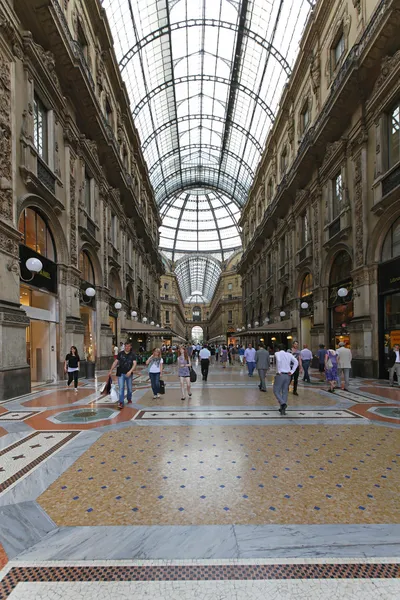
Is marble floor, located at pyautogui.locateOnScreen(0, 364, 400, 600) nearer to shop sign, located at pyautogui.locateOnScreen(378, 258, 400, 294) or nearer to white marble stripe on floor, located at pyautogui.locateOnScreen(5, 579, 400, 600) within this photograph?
white marble stripe on floor, located at pyautogui.locateOnScreen(5, 579, 400, 600)

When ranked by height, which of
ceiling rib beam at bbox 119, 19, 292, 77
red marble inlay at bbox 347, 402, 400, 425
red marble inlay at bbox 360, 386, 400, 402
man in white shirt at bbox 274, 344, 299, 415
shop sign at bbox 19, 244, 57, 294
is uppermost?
ceiling rib beam at bbox 119, 19, 292, 77

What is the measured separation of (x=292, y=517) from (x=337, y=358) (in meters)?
8.25

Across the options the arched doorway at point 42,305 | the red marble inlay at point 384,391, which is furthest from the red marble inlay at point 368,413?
the arched doorway at point 42,305

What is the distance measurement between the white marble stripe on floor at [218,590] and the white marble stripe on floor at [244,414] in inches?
183

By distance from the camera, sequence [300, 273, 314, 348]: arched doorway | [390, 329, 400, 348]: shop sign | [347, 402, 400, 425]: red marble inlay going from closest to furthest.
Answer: [347, 402, 400, 425]: red marble inlay
[390, 329, 400, 348]: shop sign
[300, 273, 314, 348]: arched doorway

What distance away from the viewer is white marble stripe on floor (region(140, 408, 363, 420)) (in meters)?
6.86

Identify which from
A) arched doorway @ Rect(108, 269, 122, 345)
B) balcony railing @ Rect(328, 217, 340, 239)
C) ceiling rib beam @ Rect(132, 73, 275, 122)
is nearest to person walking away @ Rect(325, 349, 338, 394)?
balcony railing @ Rect(328, 217, 340, 239)

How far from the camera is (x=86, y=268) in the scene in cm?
1777

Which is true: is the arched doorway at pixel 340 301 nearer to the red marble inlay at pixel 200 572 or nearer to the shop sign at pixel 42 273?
the shop sign at pixel 42 273

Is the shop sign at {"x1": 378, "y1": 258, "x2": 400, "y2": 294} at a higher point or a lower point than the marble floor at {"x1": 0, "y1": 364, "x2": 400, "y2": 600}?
higher

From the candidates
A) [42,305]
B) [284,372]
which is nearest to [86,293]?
[42,305]

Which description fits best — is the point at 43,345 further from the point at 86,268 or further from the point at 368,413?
the point at 368,413

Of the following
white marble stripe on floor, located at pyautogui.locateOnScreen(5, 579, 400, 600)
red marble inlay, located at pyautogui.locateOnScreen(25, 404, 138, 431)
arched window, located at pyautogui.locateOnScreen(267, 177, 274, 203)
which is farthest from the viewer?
arched window, located at pyautogui.locateOnScreen(267, 177, 274, 203)

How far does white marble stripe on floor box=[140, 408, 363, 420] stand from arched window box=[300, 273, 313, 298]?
577 inches
